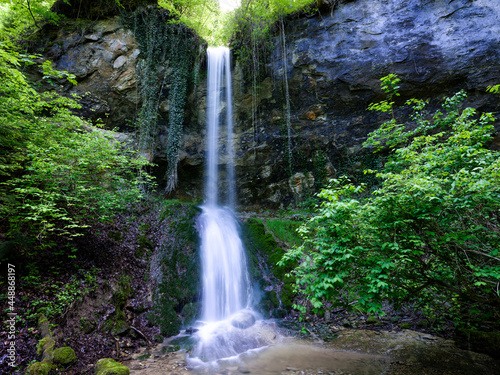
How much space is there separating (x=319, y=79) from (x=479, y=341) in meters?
10.9

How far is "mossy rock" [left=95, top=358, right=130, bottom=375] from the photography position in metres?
3.28

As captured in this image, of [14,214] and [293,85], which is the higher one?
[293,85]

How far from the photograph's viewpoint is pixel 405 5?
10148 mm

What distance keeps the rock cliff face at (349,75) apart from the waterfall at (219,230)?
0.82 meters

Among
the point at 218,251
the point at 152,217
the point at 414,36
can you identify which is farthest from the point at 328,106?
the point at 152,217

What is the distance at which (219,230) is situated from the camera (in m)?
8.96

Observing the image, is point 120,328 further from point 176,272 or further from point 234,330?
point 234,330

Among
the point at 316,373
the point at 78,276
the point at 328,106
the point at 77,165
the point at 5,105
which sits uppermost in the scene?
the point at 328,106

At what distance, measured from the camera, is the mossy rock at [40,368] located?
2991 millimetres

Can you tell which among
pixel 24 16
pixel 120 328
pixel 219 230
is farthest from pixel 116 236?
pixel 24 16

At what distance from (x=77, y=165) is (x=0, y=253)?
203 cm

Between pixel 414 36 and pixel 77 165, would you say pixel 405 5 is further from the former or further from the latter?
pixel 77 165

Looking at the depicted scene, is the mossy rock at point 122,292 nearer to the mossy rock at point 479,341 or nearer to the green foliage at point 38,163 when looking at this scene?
the green foliage at point 38,163

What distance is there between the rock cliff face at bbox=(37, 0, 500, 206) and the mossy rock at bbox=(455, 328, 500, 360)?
830 centimetres
